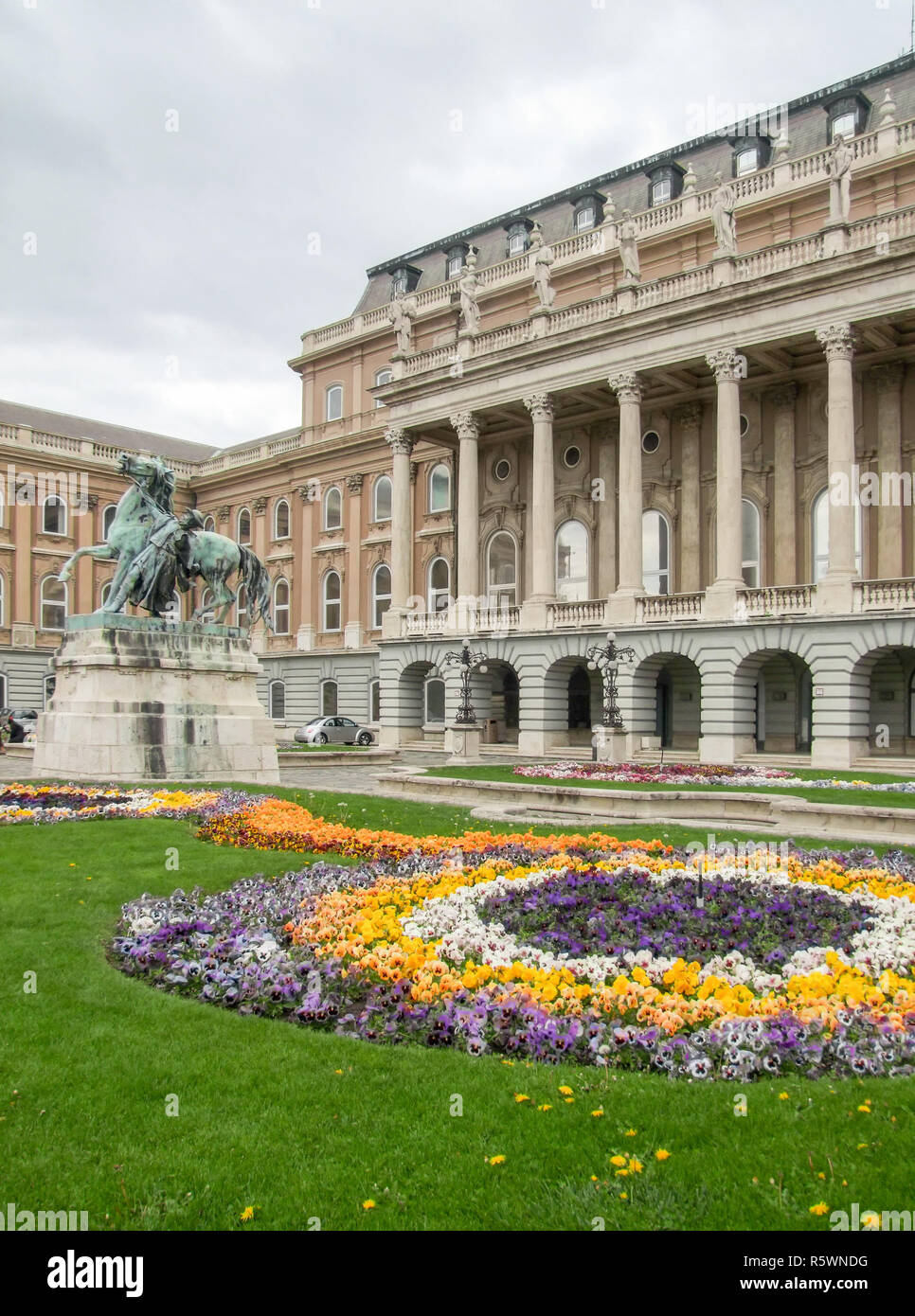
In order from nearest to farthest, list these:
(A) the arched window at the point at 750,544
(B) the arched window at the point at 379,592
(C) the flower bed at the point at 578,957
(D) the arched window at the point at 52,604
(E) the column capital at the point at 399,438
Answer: (C) the flower bed at the point at 578,957 → (A) the arched window at the point at 750,544 → (E) the column capital at the point at 399,438 → (B) the arched window at the point at 379,592 → (D) the arched window at the point at 52,604

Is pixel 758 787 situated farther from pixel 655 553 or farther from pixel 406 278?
pixel 406 278

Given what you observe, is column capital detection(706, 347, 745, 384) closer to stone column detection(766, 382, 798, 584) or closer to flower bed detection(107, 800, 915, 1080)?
stone column detection(766, 382, 798, 584)

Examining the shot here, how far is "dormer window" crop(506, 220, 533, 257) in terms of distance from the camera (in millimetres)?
52812

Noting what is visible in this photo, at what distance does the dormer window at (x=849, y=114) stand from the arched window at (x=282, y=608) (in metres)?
38.5

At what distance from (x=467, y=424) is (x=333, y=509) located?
57.6 ft

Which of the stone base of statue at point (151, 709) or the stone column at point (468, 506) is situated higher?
the stone column at point (468, 506)

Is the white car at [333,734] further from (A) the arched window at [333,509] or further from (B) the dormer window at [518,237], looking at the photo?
(B) the dormer window at [518,237]

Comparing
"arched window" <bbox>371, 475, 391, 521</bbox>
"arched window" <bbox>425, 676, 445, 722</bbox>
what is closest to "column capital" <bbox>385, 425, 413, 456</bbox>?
"arched window" <bbox>371, 475, 391, 521</bbox>

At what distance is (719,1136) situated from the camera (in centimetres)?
494

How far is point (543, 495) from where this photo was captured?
1694 inches

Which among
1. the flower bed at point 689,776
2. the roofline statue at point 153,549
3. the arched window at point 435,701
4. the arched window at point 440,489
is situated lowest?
the flower bed at point 689,776

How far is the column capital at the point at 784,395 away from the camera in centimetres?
4044

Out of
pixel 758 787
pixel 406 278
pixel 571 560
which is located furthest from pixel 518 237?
pixel 758 787

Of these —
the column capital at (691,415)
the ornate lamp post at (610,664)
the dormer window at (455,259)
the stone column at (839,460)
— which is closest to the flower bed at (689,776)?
the ornate lamp post at (610,664)
